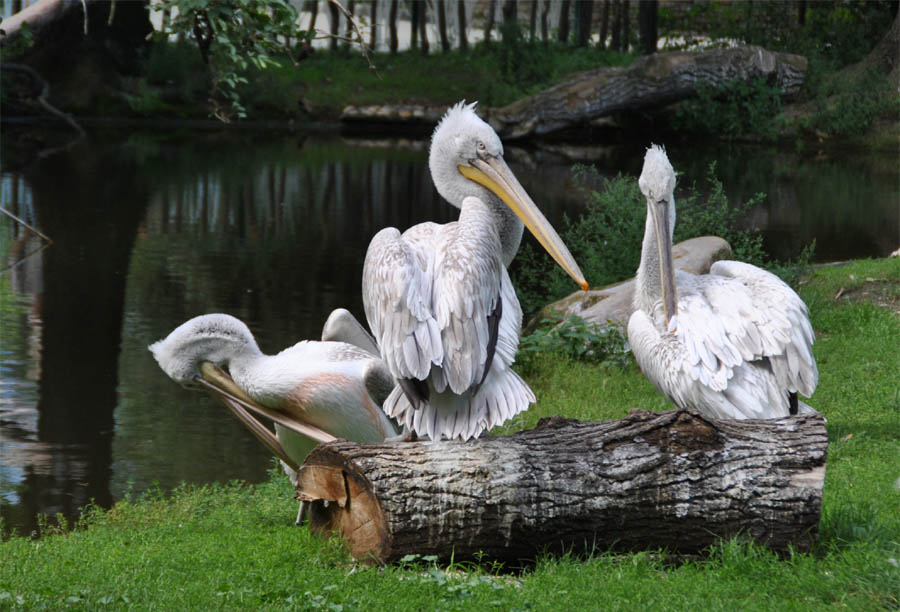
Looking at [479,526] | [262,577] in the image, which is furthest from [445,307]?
[262,577]

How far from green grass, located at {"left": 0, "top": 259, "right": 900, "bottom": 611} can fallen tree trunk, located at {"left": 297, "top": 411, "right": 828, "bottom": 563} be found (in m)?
0.09

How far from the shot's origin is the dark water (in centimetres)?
655

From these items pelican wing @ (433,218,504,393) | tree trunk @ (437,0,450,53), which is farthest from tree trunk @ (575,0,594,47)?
pelican wing @ (433,218,504,393)

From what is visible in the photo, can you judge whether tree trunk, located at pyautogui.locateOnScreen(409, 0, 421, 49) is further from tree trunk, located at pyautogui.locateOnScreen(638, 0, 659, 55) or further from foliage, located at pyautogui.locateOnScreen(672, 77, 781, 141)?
foliage, located at pyautogui.locateOnScreen(672, 77, 781, 141)

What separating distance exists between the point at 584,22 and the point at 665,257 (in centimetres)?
2665

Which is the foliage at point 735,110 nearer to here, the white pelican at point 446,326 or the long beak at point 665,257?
the long beak at point 665,257

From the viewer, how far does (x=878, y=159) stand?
22.3 meters

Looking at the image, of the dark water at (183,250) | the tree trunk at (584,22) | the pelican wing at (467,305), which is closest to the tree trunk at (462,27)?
the tree trunk at (584,22)

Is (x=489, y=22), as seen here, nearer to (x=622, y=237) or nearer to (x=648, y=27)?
(x=648, y=27)

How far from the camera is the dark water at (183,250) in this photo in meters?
6.55

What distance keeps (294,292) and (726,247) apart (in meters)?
4.35

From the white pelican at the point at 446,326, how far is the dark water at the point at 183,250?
264 centimetres

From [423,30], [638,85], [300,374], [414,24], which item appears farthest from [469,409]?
[414,24]

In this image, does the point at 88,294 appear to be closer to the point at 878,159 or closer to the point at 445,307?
the point at 445,307
